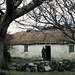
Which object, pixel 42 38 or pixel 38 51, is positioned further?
pixel 42 38

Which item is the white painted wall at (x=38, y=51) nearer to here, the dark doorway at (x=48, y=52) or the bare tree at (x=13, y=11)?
the dark doorway at (x=48, y=52)

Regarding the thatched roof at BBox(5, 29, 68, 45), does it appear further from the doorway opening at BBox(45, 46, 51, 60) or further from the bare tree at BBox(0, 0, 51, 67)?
the bare tree at BBox(0, 0, 51, 67)

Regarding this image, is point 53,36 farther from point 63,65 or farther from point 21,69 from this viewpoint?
point 21,69

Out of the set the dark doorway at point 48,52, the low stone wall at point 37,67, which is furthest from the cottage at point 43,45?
the low stone wall at point 37,67

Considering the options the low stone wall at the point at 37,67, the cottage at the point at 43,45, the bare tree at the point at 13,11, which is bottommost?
the low stone wall at the point at 37,67

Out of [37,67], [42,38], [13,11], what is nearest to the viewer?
[13,11]

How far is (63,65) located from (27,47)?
17600mm

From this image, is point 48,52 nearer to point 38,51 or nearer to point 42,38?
point 38,51

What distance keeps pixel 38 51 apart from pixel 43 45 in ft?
4.95

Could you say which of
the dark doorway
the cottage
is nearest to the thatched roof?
the cottage

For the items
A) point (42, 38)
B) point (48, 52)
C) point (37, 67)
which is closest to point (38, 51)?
point (48, 52)

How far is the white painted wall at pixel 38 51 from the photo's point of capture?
96.5ft

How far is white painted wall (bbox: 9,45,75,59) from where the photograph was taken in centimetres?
2942

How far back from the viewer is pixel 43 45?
3259cm
